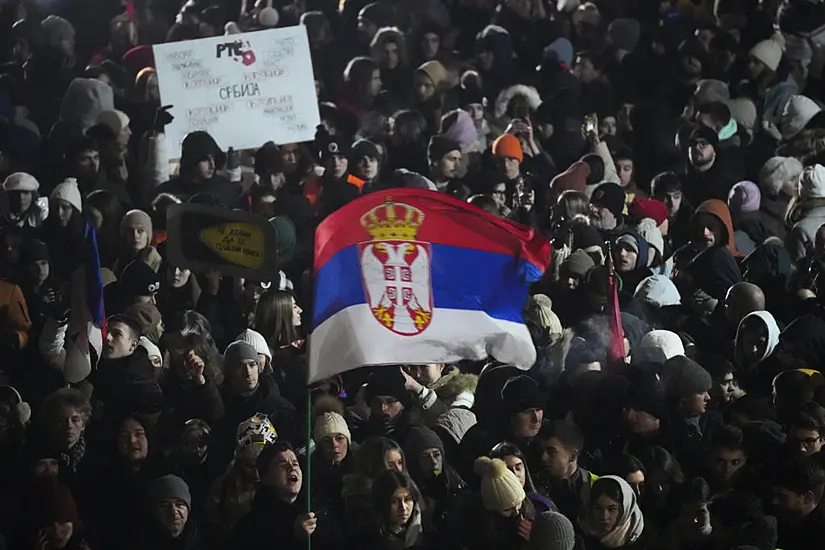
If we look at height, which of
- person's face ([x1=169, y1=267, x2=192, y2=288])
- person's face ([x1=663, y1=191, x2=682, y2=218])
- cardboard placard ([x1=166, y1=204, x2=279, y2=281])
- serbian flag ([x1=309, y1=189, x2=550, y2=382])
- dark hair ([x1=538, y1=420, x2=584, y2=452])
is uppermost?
serbian flag ([x1=309, y1=189, x2=550, y2=382])

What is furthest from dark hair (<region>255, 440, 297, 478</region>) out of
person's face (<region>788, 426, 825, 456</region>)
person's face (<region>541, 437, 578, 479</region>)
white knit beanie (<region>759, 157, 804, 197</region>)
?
white knit beanie (<region>759, 157, 804, 197</region>)

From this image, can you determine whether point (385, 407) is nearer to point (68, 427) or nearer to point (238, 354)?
point (238, 354)

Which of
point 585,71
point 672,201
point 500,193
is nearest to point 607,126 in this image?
point 585,71

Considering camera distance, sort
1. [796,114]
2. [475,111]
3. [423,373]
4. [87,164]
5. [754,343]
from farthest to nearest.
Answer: [475,111] < [796,114] < [87,164] < [754,343] < [423,373]

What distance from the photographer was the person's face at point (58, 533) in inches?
357

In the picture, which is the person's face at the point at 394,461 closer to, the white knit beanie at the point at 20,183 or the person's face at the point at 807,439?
the person's face at the point at 807,439

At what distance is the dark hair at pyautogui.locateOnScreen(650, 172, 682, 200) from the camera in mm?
11906

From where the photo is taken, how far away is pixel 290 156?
12398mm

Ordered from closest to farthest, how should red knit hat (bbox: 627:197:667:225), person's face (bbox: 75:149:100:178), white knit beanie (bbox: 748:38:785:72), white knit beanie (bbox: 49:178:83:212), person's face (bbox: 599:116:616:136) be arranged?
white knit beanie (bbox: 49:178:83:212), red knit hat (bbox: 627:197:667:225), person's face (bbox: 75:149:100:178), person's face (bbox: 599:116:616:136), white knit beanie (bbox: 748:38:785:72)

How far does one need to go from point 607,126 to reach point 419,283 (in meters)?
4.73

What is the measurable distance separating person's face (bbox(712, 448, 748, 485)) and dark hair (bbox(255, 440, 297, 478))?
2292 mm

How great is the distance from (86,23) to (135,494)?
18.6 ft

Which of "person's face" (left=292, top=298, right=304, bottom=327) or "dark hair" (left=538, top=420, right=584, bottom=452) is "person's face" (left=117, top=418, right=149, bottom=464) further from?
"dark hair" (left=538, top=420, right=584, bottom=452)

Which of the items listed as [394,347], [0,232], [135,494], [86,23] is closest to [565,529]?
[394,347]
